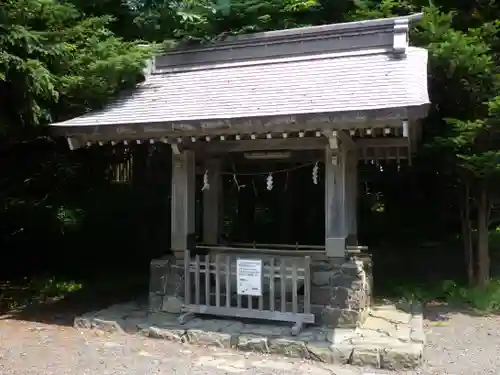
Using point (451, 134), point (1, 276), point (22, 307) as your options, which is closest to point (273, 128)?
point (451, 134)

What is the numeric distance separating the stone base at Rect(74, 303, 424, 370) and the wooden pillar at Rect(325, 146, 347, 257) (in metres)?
1.07

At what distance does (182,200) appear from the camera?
7.38m

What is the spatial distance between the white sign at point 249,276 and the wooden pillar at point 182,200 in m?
1.04

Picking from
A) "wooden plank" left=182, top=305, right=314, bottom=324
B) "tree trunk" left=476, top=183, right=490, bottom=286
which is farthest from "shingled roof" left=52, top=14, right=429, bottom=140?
"tree trunk" left=476, top=183, right=490, bottom=286

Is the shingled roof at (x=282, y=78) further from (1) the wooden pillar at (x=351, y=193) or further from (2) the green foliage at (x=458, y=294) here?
(2) the green foliage at (x=458, y=294)

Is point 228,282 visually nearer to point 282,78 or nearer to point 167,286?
point 167,286

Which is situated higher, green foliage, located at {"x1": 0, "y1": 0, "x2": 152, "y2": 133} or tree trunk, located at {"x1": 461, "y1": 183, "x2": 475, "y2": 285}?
green foliage, located at {"x1": 0, "y1": 0, "x2": 152, "y2": 133}

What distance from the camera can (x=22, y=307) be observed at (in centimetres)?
879

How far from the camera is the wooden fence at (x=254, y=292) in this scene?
661cm

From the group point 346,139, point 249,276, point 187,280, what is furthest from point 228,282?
point 346,139

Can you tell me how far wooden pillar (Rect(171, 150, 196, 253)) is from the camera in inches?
290

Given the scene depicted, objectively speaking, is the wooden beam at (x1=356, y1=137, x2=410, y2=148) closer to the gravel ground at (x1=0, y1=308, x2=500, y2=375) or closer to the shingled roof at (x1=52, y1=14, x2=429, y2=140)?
the shingled roof at (x1=52, y1=14, x2=429, y2=140)

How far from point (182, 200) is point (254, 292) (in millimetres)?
1736

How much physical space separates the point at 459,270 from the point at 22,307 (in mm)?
8677
